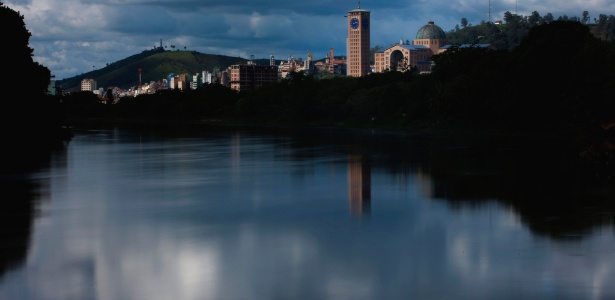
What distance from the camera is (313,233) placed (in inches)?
877

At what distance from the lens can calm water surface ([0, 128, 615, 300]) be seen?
1628 centimetres

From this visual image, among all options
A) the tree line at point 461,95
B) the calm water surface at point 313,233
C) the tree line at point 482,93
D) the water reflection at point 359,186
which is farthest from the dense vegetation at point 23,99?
the tree line at point 482,93

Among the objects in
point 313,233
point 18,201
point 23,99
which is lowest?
Answer: point 313,233

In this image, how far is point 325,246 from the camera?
798 inches

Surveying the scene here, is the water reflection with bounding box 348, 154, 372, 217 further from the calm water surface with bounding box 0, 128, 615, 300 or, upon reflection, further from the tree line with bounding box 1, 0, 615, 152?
the tree line with bounding box 1, 0, 615, 152

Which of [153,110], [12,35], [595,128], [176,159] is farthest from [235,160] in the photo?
[153,110]

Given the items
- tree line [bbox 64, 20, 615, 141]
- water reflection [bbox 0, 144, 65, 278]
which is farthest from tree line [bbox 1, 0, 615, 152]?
water reflection [bbox 0, 144, 65, 278]

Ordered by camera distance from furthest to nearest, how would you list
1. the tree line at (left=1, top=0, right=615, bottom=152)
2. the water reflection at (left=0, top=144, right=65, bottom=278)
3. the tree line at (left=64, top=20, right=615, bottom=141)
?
the tree line at (left=64, top=20, right=615, bottom=141) → the tree line at (left=1, top=0, right=615, bottom=152) → the water reflection at (left=0, top=144, right=65, bottom=278)

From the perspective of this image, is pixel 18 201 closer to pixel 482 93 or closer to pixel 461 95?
pixel 482 93

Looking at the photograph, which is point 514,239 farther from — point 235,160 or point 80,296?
point 235,160

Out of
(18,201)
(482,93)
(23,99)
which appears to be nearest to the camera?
(18,201)

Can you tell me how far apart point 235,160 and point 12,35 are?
24.3m

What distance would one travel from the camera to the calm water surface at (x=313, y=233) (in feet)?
53.4

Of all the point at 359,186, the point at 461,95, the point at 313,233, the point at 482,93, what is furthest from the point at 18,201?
the point at 461,95
